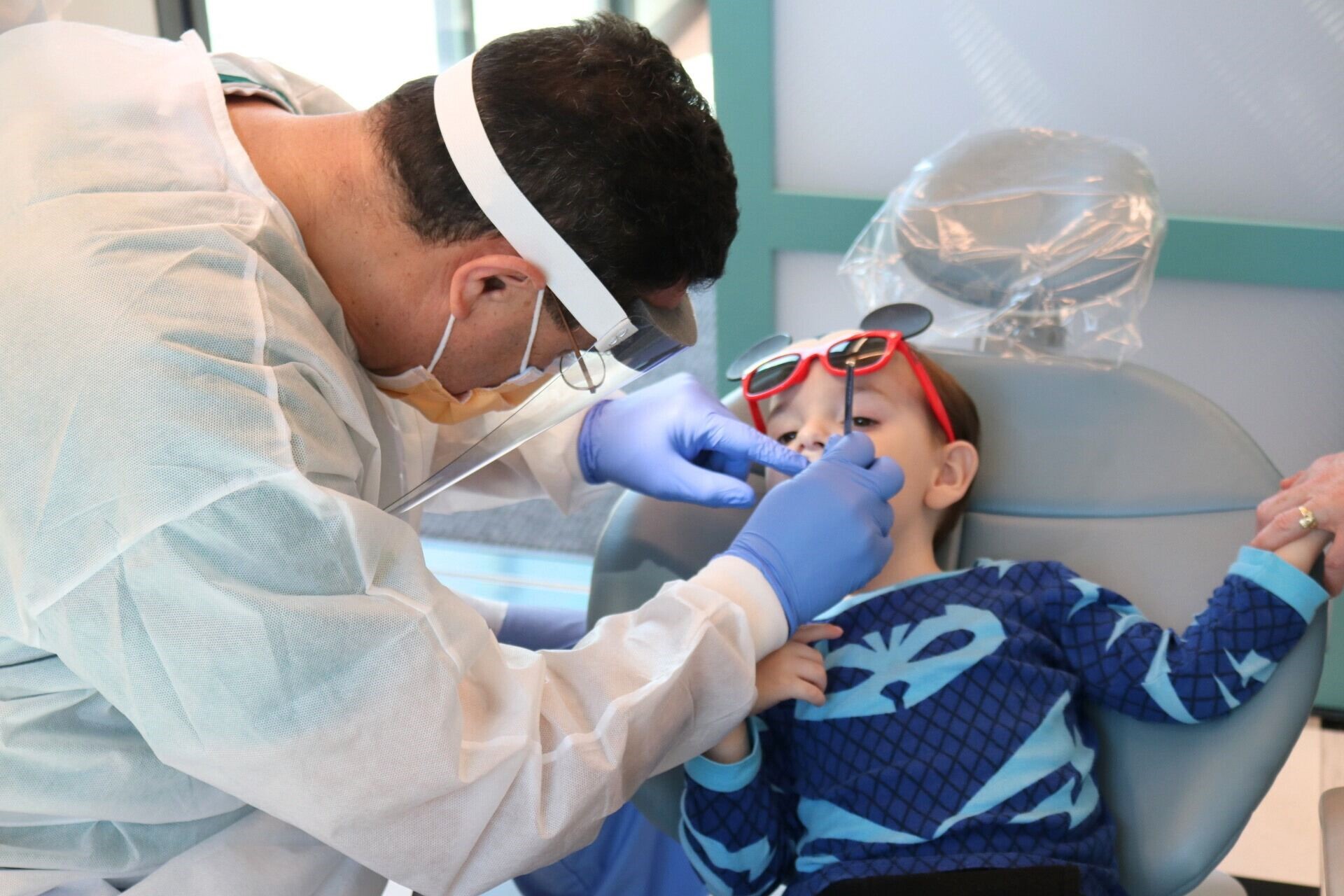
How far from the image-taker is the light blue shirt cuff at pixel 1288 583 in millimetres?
1285

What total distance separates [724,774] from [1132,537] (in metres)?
0.62

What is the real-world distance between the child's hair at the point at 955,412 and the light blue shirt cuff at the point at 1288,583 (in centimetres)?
41

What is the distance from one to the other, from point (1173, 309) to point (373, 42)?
2452mm

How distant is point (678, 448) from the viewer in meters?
1.68

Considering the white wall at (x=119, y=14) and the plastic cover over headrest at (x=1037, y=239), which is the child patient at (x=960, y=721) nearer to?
the plastic cover over headrest at (x=1037, y=239)

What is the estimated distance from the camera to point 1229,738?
1.32 meters

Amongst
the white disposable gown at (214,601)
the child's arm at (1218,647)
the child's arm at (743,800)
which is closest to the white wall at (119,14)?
the white disposable gown at (214,601)

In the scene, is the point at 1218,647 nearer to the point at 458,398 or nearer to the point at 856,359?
the point at 856,359

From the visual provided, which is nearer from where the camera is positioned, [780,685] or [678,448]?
[780,685]

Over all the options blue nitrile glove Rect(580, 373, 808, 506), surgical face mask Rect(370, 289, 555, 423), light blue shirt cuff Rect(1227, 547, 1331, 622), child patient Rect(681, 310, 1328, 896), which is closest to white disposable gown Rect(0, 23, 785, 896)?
surgical face mask Rect(370, 289, 555, 423)

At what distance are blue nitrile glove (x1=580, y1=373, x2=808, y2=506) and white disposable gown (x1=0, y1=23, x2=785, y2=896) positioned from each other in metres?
0.35

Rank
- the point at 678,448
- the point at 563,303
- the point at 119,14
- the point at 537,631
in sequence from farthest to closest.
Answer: the point at 119,14
the point at 537,631
the point at 678,448
the point at 563,303

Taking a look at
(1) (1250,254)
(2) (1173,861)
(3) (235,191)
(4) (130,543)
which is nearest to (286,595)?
(4) (130,543)

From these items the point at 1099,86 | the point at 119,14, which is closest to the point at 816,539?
the point at 1099,86
